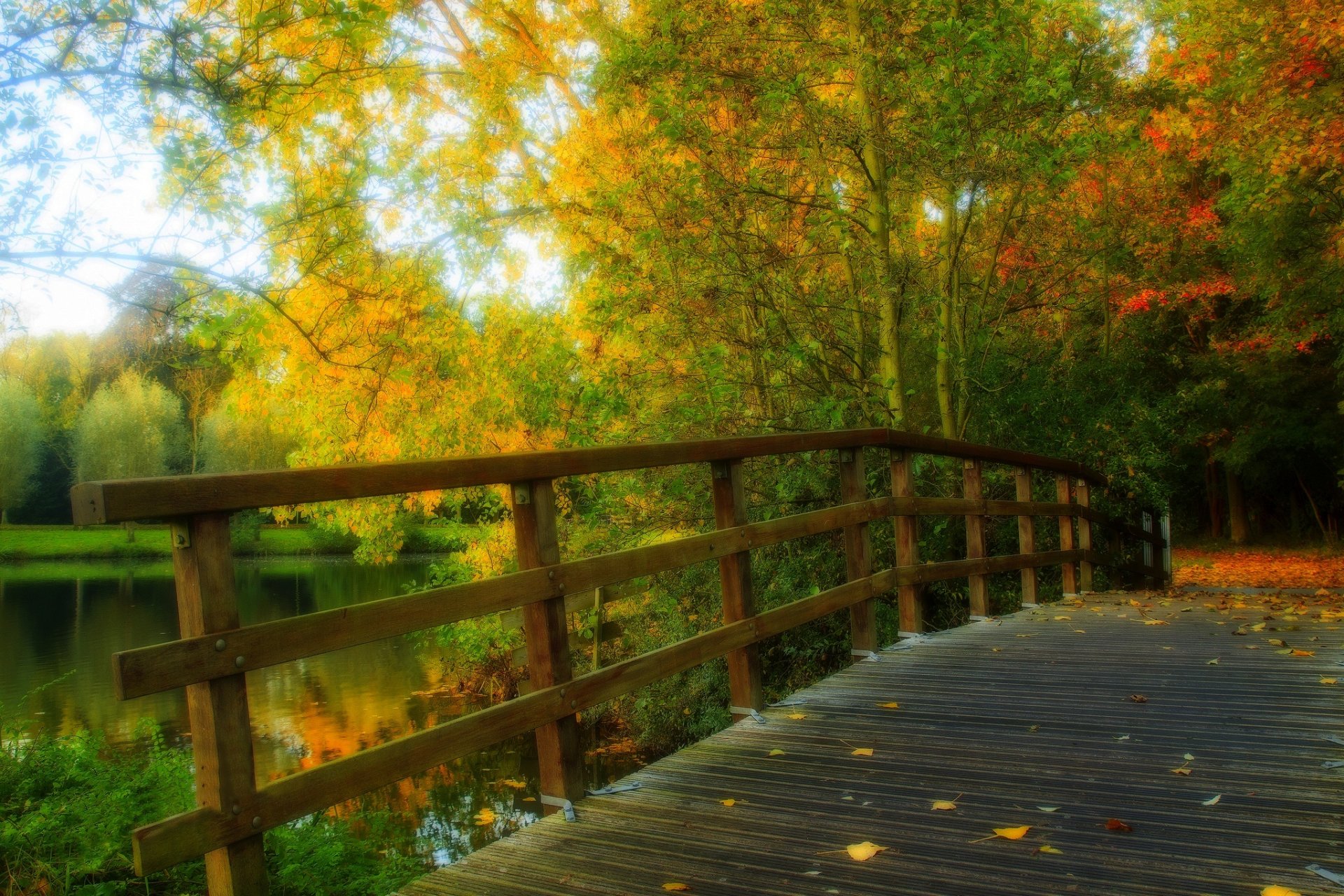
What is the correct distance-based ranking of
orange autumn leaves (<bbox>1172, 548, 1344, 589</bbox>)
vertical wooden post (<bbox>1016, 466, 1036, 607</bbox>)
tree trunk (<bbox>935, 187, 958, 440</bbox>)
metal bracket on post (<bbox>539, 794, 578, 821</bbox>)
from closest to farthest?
metal bracket on post (<bbox>539, 794, 578, 821</bbox>), vertical wooden post (<bbox>1016, 466, 1036, 607</bbox>), tree trunk (<bbox>935, 187, 958, 440</bbox>), orange autumn leaves (<bbox>1172, 548, 1344, 589</bbox>)

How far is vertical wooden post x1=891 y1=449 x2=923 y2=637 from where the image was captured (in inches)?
238

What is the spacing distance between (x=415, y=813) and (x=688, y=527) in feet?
13.8

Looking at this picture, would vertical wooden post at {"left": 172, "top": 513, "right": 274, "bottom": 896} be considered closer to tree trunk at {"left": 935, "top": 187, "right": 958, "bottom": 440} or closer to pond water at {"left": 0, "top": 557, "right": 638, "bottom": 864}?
pond water at {"left": 0, "top": 557, "right": 638, "bottom": 864}

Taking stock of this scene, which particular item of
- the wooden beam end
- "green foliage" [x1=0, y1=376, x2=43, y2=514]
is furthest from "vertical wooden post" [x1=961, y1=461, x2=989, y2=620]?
"green foliage" [x1=0, y1=376, x2=43, y2=514]

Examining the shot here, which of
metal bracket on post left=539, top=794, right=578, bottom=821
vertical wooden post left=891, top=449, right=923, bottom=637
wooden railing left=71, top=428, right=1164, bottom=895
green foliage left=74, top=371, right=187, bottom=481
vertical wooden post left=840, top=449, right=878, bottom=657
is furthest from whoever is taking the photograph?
green foliage left=74, top=371, right=187, bottom=481

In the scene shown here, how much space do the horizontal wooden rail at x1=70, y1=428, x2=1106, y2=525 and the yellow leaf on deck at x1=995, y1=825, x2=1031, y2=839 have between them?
1.67 meters

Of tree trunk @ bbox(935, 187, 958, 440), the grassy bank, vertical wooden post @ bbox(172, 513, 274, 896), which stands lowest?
the grassy bank

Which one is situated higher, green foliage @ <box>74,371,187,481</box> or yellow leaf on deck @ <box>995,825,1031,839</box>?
green foliage @ <box>74,371,187,481</box>

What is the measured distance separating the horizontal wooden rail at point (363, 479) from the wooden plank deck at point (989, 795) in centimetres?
107

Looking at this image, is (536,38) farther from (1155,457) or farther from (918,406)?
(1155,457)

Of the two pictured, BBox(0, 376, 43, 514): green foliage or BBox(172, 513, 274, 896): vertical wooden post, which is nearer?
BBox(172, 513, 274, 896): vertical wooden post

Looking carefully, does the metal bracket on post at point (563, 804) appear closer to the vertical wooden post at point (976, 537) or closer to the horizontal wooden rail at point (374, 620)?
the horizontal wooden rail at point (374, 620)

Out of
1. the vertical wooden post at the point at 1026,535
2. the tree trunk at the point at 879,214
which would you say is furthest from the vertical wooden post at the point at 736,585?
the tree trunk at the point at 879,214

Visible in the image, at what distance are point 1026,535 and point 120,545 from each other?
3955 cm
